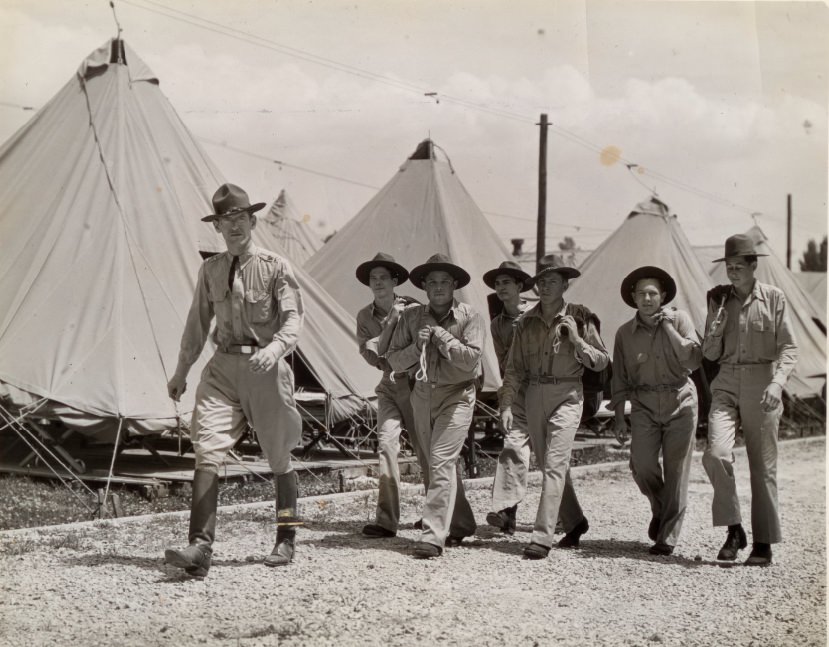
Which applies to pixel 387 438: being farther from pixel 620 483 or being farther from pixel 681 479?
pixel 620 483

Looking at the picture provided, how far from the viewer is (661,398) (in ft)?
20.8

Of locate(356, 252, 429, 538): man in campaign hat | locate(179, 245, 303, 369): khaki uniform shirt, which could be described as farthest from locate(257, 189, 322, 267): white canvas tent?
locate(179, 245, 303, 369): khaki uniform shirt

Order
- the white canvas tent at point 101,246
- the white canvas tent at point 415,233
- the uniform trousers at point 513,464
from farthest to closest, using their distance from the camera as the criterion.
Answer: the white canvas tent at point 415,233 < the white canvas tent at point 101,246 < the uniform trousers at point 513,464

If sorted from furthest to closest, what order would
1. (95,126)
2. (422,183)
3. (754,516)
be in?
(422,183)
(95,126)
(754,516)

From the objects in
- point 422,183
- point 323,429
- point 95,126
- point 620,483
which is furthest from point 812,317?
point 95,126

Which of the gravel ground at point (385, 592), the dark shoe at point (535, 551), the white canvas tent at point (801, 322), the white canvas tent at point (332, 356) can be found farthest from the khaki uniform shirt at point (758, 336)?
the white canvas tent at point (801, 322)

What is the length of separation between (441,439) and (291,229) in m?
16.6

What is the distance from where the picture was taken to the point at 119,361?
8281 millimetres

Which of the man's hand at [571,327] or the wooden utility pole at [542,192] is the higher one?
the wooden utility pole at [542,192]

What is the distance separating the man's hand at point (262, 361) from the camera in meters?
5.18

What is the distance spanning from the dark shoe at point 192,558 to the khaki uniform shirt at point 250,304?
94 centimetres

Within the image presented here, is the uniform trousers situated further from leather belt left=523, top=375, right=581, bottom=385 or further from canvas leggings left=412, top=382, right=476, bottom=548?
canvas leggings left=412, top=382, right=476, bottom=548

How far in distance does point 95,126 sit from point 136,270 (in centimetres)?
170

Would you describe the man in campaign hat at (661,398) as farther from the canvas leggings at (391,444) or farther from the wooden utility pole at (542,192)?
the wooden utility pole at (542,192)
